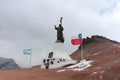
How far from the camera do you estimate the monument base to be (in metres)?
57.0

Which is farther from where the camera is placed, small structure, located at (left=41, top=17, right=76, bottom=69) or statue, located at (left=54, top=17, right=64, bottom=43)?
statue, located at (left=54, top=17, right=64, bottom=43)

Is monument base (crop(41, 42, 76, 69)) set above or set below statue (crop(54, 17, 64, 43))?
below

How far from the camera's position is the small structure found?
187 ft

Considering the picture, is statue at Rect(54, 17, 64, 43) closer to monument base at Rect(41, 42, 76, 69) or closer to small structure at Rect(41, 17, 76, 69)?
small structure at Rect(41, 17, 76, 69)

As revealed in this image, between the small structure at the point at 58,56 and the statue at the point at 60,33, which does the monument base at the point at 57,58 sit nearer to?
the small structure at the point at 58,56

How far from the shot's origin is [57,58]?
5747 cm

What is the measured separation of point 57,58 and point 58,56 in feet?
1.77

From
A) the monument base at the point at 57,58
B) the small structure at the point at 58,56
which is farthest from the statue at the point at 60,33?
the monument base at the point at 57,58

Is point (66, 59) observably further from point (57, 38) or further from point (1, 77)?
point (1, 77)

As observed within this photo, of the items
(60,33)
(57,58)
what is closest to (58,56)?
(57,58)

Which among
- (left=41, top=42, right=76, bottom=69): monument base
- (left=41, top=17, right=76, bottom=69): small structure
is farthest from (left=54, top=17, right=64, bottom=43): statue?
(left=41, top=42, right=76, bottom=69): monument base

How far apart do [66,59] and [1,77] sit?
13.1 m

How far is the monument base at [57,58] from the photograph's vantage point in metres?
57.0

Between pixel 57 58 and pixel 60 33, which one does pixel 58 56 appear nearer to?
pixel 57 58
